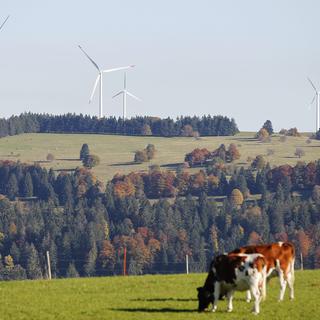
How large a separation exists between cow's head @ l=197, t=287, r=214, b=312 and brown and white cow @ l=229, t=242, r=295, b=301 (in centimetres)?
117

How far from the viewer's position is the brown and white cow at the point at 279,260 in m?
32.0

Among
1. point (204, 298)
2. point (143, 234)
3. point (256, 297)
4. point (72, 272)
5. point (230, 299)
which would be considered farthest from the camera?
point (143, 234)

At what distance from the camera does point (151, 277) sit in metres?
39.8

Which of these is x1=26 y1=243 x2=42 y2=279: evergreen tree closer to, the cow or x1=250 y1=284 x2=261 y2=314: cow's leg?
the cow

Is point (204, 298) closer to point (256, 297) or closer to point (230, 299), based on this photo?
point (230, 299)

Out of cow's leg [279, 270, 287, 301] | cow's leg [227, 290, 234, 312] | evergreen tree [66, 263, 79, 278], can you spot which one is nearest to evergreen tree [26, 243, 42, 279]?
evergreen tree [66, 263, 79, 278]

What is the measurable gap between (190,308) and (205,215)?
518 feet

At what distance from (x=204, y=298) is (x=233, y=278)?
0.90 meters

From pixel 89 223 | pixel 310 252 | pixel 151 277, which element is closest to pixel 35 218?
pixel 89 223

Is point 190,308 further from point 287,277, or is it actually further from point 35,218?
point 35,218

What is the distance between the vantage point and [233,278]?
101 ft

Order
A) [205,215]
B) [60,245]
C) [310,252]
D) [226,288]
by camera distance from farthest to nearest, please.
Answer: [205,215]
[60,245]
[310,252]
[226,288]

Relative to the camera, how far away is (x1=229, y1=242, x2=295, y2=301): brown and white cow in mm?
32031

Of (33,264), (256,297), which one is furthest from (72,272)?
(256,297)
